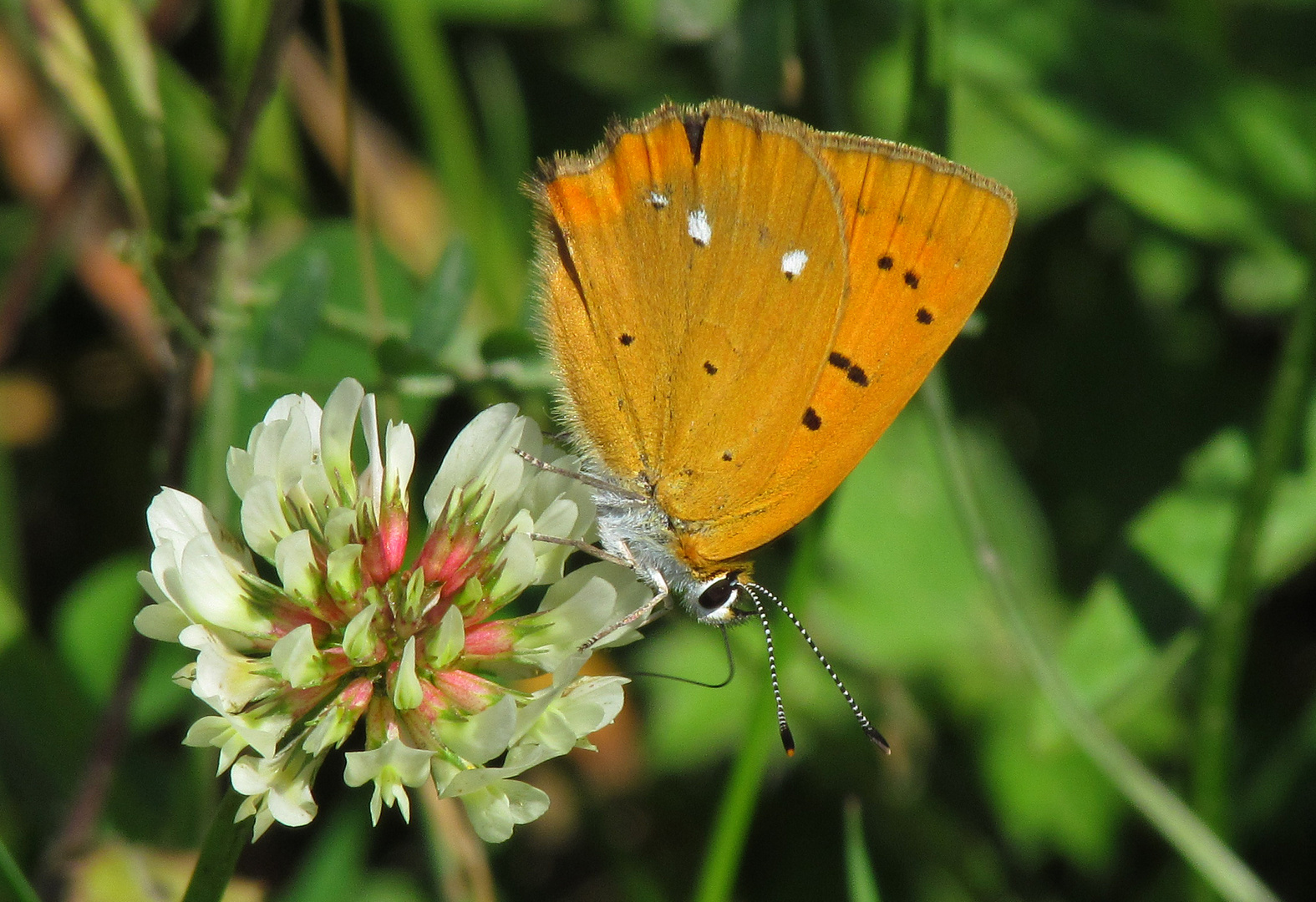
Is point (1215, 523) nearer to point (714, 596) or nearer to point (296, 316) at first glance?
point (714, 596)

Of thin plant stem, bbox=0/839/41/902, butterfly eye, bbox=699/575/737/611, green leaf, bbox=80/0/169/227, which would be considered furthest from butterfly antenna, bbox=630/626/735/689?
green leaf, bbox=80/0/169/227

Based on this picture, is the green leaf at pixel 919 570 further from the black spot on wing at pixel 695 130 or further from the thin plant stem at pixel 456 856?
the black spot on wing at pixel 695 130

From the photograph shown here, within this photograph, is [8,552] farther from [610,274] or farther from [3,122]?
[610,274]

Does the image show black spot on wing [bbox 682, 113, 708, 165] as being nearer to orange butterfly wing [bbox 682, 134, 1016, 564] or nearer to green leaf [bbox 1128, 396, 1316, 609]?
orange butterfly wing [bbox 682, 134, 1016, 564]

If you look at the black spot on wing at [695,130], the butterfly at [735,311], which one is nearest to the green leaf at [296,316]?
the butterfly at [735,311]

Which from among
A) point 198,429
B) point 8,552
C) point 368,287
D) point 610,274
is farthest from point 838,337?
point 8,552

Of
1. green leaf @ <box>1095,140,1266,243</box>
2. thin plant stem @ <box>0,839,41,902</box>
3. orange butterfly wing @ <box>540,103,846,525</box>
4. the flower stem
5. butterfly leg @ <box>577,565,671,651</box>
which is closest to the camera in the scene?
the flower stem

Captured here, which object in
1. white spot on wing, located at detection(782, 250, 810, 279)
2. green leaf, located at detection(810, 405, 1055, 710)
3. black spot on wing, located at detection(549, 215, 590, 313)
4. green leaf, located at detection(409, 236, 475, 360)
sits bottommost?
green leaf, located at detection(810, 405, 1055, 710)
